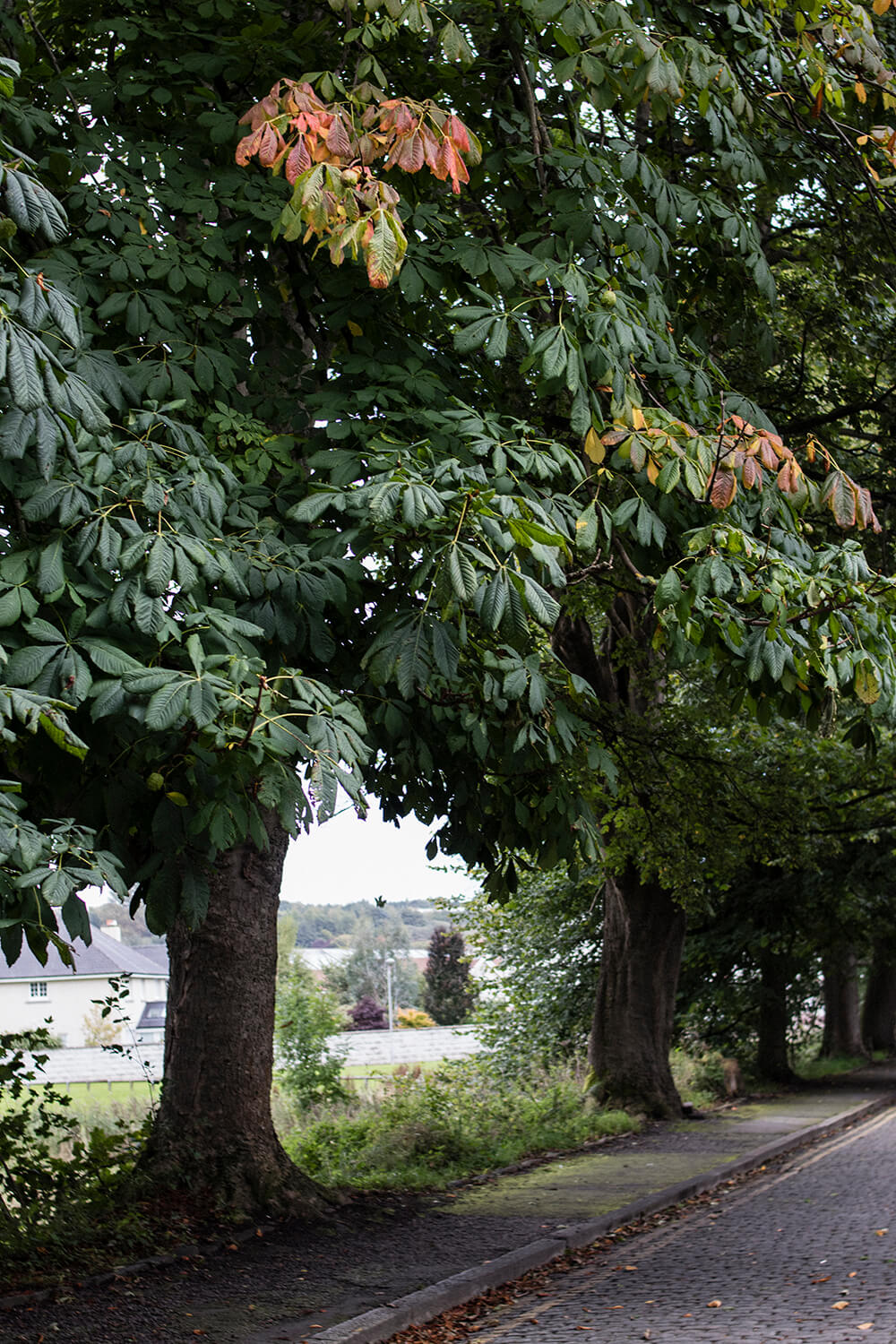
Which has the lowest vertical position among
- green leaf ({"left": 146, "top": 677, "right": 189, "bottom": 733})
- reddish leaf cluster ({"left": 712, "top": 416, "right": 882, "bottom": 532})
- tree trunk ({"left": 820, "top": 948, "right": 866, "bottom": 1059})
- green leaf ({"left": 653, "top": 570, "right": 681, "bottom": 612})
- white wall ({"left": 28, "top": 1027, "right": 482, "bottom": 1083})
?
white wall ({"left": 28, "top": 1027, "right": 482, "bottom": 1083})

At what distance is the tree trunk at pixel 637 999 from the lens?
631 inches

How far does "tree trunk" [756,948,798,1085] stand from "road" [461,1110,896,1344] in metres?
11.6

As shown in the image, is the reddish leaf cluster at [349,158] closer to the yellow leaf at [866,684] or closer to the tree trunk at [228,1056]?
the yellow leaf at [866,684]

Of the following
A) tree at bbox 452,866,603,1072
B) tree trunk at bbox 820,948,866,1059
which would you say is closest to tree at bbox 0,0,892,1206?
tree at bbox 452,866,603,1072

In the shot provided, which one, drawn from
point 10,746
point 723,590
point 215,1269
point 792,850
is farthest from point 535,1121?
point 10,746

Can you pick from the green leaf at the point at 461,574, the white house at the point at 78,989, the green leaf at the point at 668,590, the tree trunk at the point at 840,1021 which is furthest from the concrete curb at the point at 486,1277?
the white house at the point at 78,989

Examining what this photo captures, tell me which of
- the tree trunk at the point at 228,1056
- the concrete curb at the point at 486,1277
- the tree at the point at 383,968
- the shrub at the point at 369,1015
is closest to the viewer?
the concrete curb at the point at 486,1277

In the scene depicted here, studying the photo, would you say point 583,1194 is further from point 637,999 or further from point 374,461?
point 374,461

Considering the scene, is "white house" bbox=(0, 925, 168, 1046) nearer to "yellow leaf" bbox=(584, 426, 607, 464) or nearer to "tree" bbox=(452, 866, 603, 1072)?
"tree" bbox=(452, 866, 603, 1072)

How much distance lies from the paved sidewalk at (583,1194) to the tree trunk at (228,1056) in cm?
163

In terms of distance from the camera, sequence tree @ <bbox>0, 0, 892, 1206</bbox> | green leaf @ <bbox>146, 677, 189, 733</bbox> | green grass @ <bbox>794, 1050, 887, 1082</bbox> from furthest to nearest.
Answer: green grass @ <bbox>794, 1050, 887, 1082</bbox>, tree @ <bbox>0, 0, 892, 1206</bbox>, green leaf @ <bbox>146, 677, 189, 733</bbox>

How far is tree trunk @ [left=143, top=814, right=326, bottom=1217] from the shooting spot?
27.8 feet

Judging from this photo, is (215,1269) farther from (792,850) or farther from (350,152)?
(792,850)

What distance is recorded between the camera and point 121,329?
23.2 ft
